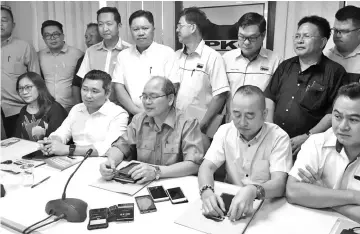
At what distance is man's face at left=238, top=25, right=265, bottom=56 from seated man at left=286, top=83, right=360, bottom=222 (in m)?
1.08

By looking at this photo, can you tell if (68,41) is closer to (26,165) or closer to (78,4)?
(78,4)

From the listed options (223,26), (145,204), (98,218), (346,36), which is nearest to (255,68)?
(346,36)

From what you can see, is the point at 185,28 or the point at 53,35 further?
the point at 53,35

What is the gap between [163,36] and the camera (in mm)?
3574

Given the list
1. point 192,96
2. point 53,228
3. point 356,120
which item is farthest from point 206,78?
point 53,228

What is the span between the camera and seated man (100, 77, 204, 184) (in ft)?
6.14

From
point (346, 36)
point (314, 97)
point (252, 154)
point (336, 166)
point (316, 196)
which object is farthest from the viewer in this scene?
point (346, 36)

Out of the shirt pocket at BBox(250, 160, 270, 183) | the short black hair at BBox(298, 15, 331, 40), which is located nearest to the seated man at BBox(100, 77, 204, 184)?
the shirt pocket at BBox(250, 160, 270, 183)

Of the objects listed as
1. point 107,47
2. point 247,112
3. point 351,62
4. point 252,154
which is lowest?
point 252,154

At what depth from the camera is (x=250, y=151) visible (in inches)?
66.3

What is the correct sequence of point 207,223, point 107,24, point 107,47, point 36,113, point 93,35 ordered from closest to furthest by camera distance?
point 207,223 < point 36,113 < point 107,24 < point 107,47 < point 93,35

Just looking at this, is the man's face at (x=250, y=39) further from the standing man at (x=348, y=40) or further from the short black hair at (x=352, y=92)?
the short black hair at (x=352, y=92)

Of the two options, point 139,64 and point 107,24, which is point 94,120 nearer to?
point 139,64

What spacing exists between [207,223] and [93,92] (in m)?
1.41
